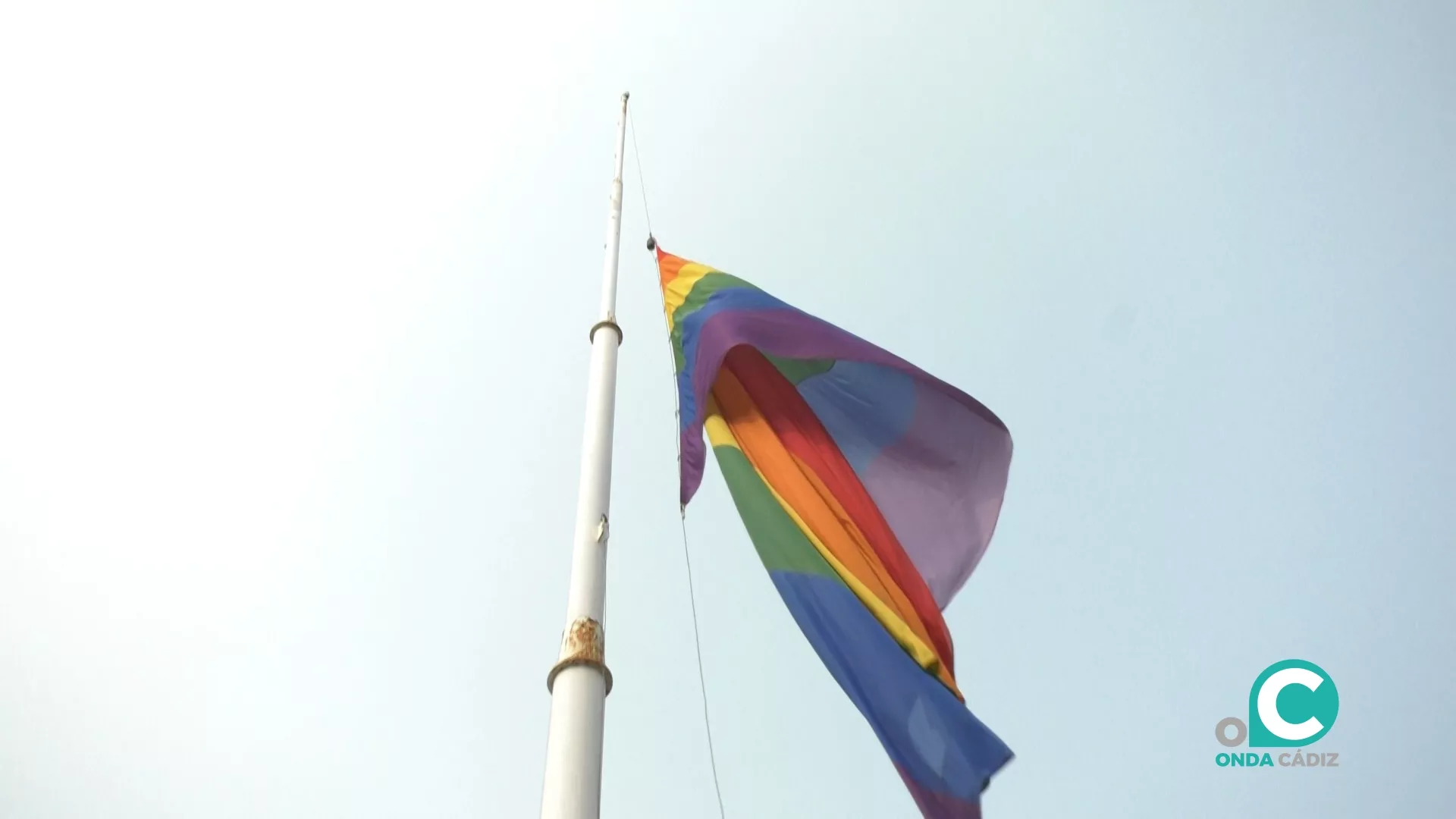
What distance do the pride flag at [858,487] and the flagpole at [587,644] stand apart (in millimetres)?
821

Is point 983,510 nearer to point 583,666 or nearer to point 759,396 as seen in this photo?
point 759,396

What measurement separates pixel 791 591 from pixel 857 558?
71 cm

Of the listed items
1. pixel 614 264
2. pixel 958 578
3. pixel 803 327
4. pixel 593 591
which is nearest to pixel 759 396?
pixel 803 327

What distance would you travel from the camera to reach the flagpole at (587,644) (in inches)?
184

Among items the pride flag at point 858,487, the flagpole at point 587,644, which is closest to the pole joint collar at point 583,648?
the flagpole at point 587,644

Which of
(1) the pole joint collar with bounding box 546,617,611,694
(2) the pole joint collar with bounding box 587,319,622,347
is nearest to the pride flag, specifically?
(2) the pole joint collar with bounding box 587,319,622,347

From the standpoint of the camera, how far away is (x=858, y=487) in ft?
28.8

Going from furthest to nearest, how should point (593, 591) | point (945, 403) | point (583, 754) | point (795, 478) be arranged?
point (945, 403), point (795, 478), point (593, 591), point (583, 754)

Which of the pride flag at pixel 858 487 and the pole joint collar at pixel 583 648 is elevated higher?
the pride flag at pixel 858 487

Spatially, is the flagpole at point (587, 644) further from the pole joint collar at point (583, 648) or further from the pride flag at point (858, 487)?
the pride flag at point (858, 487)

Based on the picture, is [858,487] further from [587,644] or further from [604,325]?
[587,644]

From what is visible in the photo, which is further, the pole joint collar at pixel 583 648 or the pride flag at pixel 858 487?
the pride flag at pixel 858 487

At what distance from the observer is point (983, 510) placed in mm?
9289

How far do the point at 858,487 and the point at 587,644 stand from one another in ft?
13.0
